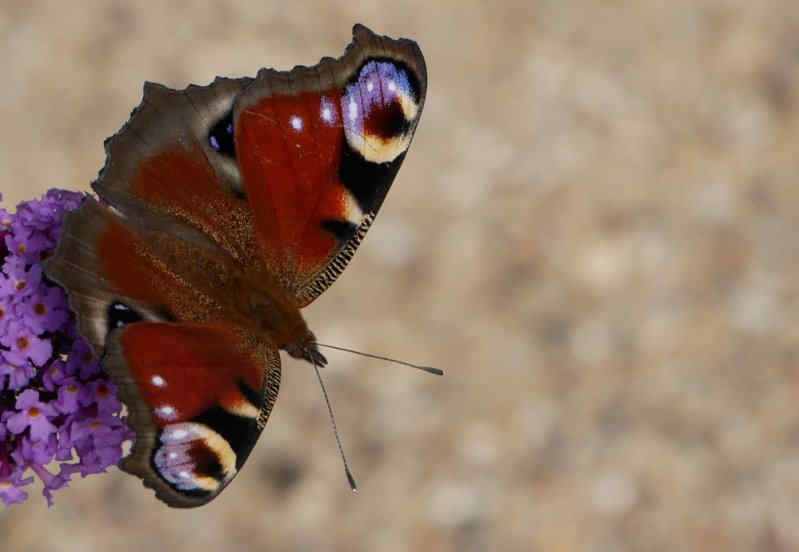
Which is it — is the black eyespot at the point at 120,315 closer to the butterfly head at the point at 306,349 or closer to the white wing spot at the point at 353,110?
the butterfly head at the point at 306,349

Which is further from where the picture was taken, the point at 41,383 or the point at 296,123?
the point at 296,123

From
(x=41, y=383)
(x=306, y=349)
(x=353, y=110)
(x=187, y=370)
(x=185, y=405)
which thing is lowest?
(x=41, y=383)

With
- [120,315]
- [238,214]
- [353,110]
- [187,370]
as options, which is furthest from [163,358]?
[353,110]

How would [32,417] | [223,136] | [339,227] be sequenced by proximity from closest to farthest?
[32,417], [223,136], [339,227]

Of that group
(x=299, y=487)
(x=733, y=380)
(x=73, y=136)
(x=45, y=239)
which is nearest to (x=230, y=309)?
(x=45, y=239)

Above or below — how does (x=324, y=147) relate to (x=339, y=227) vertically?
above

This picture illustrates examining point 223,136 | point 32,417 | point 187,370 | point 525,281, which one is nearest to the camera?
point 32,417

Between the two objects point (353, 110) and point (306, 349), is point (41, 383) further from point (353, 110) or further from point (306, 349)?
point (353, 110)
